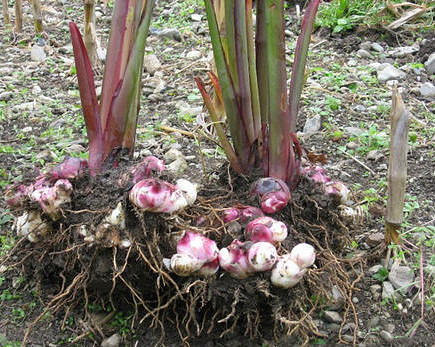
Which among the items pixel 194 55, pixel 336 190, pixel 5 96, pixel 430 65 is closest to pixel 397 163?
pixel 336 190

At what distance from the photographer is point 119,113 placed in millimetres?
1580

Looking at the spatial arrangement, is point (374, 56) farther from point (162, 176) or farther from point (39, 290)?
point (39, 290)

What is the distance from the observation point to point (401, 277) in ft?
5.32

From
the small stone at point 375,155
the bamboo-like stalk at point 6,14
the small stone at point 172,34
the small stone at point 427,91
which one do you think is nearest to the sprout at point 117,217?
the small stone at point 375,155

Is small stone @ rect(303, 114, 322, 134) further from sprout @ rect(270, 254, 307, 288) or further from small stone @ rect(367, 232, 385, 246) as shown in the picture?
sprout @ rect(270, 254, 307, 288)

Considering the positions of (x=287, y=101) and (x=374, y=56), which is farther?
(x=374, y=56)

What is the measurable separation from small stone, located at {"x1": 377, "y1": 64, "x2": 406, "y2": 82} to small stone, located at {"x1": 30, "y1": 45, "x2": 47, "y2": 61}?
163cm

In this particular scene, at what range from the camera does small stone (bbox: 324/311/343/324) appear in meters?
1.51

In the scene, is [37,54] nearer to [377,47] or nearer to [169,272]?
[377,47]

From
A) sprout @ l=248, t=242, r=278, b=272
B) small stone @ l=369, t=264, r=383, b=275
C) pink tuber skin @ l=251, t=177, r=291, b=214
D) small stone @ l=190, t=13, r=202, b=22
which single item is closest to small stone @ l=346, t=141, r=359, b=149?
small stone @ l=369, t=264, r=383, b=275

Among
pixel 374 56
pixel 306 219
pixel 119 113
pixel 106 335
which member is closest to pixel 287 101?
pixel 306 219

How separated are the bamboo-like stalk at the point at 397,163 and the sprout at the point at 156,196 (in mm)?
591

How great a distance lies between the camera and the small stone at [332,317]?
151cm

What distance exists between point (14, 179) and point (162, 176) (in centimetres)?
75
